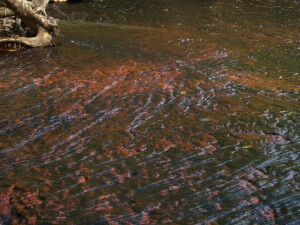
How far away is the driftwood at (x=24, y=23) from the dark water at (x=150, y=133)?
366mm

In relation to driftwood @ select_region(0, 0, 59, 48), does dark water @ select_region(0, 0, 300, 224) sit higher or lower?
lower

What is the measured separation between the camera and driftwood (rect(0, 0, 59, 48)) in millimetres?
7727

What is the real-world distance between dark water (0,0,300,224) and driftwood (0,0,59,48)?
0.37m

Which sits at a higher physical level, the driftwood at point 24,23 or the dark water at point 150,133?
the driftwood at point 24,23

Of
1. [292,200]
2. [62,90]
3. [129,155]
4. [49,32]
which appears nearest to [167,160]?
[129,155]

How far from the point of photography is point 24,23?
Result: 833 cm

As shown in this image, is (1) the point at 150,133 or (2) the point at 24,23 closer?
(1) the point at 150,133

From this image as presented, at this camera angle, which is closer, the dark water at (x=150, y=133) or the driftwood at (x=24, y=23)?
the dark water at (x=150, y=133)

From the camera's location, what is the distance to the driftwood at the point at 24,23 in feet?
25.3

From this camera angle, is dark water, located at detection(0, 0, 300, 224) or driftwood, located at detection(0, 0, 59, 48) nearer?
dark water, located at detection(0, 0, 300, 224)

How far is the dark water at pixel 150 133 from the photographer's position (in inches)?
120

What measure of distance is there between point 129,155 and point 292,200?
1.36m

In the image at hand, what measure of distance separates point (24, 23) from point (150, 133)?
5.12m

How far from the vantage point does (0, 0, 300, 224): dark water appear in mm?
3051
